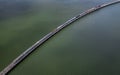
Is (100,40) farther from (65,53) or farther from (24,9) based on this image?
(24,9)

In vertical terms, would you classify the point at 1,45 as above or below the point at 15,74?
above

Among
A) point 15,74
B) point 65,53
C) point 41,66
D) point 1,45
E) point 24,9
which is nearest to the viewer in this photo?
point 15,74

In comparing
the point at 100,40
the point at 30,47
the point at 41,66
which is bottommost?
the point at 100,40

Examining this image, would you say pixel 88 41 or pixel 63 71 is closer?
pixel 63 71

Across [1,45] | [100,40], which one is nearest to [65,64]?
[100,40]

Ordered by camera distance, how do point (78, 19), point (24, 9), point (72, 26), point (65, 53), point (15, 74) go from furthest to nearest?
point (24, 9), point (78, 19), point (72, 26), point (65, 53), point (15, 74)

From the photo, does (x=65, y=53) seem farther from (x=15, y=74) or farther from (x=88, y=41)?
(x=15, y=74)
